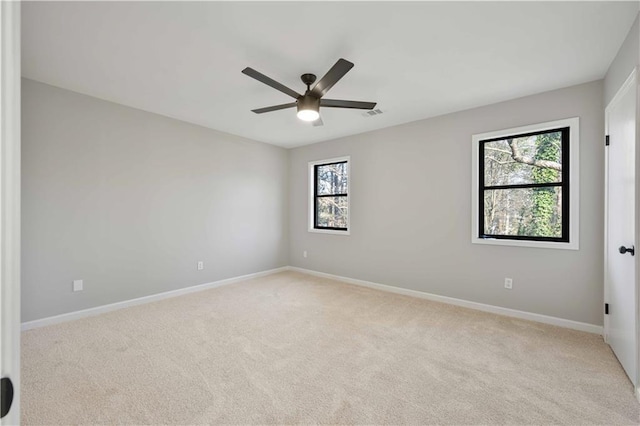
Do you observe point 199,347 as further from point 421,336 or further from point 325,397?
point 421,336

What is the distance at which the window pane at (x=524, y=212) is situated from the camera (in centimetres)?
316

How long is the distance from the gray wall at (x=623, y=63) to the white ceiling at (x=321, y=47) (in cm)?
6

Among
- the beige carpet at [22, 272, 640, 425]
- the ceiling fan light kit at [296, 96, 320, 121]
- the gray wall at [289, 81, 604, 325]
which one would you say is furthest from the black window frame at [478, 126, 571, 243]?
the ceiling fan light kit at [296, 96, 320, 121]

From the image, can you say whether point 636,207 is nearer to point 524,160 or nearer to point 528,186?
point 528,186

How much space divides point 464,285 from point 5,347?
4.04 metres

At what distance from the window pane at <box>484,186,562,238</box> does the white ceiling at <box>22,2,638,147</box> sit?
114 centimetres

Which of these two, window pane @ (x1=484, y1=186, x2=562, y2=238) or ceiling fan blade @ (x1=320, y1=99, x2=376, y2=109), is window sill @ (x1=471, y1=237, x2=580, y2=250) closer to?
window pane @ (x1=484, y1=186, x2=562, y2=238)

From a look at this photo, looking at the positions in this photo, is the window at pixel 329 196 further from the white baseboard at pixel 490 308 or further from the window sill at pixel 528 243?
the window sill at pixel 528 243

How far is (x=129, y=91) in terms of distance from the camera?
3.15 meters

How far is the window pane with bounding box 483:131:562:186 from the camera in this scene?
318 cm

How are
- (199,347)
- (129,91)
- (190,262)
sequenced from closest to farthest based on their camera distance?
(199,347) → (129,91) → (190,262)

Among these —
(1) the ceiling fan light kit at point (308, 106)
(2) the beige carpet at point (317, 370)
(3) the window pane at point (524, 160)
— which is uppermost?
(1) the ceiling fan light kit at point (308, 106)

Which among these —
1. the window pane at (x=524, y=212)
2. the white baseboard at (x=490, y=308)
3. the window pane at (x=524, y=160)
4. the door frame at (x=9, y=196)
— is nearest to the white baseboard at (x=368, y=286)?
the white baseboard at (x=490, y=308)

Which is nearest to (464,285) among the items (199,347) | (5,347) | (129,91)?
(199,347)
